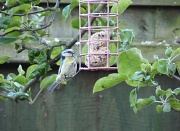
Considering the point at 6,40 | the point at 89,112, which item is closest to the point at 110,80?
the point at 6,40

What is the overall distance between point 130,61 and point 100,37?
8.1 inches

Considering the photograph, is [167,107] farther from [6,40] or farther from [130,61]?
[6,40]

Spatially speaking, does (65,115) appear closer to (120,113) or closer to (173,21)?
(120,113)

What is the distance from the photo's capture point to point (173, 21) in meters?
2.28

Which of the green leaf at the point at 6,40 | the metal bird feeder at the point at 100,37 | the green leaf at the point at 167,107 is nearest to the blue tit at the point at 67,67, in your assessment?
the metal bird feeder at the point at 100,37

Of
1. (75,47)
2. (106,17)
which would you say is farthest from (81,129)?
(106,17)

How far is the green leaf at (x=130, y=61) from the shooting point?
1677 millimetres

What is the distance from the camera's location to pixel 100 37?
6.06 ft

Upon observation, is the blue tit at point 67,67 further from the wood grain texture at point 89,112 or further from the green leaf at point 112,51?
the wood grain texture at point 89,112

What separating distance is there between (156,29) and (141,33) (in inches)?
2.5

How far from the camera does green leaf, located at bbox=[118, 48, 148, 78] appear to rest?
168cm

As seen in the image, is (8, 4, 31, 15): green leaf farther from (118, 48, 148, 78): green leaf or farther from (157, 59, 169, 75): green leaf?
(157, 59, 169, 75): green leaf

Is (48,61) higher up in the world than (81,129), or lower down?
higher up

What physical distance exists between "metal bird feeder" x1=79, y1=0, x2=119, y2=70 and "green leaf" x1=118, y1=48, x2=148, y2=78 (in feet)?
0.25
